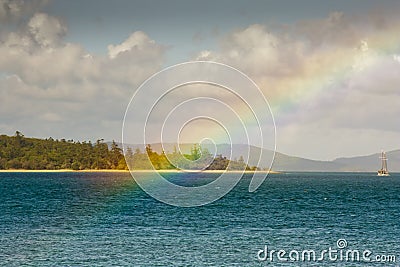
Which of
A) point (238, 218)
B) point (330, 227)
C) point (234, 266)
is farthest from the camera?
point (238, 218)

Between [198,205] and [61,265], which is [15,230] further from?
[198,205]

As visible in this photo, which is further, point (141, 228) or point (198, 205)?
point (198, 205)

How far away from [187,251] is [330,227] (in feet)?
71.0

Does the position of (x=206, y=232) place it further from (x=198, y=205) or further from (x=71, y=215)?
(x=198, y=205)

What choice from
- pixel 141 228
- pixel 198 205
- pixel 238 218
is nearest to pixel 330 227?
pixel 238 218

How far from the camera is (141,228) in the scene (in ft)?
212

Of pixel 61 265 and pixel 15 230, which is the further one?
pixel 15 230

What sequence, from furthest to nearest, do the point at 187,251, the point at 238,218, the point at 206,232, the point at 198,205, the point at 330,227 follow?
the point at 198,205
the point at 238,218
the point at 330,227
the point at 206,232
the point at 187,251

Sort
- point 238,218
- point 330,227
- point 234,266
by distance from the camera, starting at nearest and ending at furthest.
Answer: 1. point 234,266
2. point 330,227
3. point 238,218

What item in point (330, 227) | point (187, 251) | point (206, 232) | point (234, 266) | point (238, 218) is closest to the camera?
point (234, 266)

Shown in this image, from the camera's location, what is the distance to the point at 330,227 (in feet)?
219

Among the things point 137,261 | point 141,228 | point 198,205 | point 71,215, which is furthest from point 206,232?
point 198,205

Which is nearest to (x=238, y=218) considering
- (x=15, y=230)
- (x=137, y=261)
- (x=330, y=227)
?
(x=330, y=227)

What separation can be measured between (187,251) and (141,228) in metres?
15.8
